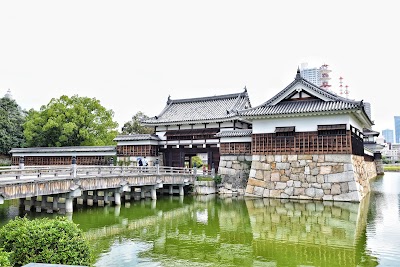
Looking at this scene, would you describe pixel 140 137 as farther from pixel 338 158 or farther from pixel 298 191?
pixel 338 158

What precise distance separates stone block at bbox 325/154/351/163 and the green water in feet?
9.78

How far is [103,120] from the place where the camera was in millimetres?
41312

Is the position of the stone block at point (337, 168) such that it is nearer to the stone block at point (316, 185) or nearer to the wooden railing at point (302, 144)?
the wooden railing at point (302, 144)

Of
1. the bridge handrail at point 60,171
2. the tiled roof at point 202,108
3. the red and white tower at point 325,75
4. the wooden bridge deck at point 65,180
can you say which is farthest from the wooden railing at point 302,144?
the red and white tower at point 325,75

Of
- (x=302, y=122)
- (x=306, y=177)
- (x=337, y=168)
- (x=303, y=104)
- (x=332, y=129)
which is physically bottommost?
(x=306, y=177)

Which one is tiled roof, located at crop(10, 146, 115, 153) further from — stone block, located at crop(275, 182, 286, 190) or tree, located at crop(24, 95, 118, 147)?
stone block, located at crop(275, 182, 286, 190)

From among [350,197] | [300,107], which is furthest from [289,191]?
[300,107]

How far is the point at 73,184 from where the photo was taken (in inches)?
690

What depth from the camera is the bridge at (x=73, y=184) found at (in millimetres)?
14852

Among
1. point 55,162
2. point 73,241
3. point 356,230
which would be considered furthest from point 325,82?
point 73,241

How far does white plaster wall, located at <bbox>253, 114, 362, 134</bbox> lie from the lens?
23.7 m

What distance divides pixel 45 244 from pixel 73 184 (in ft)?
34.6

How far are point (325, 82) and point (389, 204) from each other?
7926 centimetres

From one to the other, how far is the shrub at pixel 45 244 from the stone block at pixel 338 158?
770 inches
